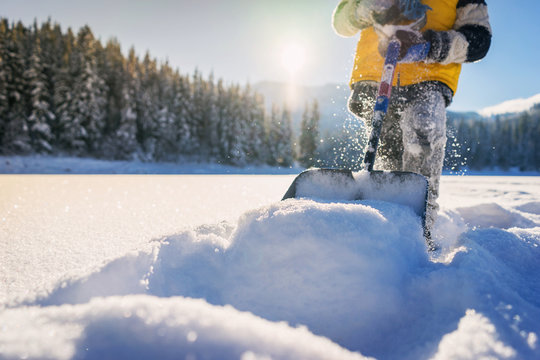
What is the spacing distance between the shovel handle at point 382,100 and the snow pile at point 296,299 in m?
0.67

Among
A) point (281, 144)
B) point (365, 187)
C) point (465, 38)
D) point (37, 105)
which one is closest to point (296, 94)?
point (281, 144)

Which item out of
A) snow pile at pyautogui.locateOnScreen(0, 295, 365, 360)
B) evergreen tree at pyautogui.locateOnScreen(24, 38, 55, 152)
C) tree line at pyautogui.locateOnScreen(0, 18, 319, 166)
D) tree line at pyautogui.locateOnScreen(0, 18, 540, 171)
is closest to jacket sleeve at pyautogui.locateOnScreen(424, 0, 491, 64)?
snow pile at pyautogui.locateOnScreen(0, 295, 365, 360)

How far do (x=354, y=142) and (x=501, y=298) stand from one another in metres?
2.22

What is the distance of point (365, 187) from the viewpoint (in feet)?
4.35

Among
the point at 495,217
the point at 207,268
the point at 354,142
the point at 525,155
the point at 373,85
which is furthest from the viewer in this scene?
the point at 525,155

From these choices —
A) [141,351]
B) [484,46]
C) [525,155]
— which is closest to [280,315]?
[141,351]

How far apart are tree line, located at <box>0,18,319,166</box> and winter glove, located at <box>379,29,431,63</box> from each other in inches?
665

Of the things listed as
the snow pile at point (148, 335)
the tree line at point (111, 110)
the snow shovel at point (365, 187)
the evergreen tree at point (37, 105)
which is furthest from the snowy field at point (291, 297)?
the evergreen tree at point (37, 105)

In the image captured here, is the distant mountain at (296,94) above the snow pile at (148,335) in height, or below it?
above

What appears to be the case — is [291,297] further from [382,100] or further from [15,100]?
[15,100]

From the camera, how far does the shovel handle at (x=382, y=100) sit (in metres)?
1.61

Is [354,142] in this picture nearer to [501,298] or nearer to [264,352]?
[501,298]

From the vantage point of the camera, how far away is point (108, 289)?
66cm

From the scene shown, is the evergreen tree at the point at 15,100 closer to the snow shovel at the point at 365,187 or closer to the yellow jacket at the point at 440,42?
the yellow jacket at the point at 440,42
